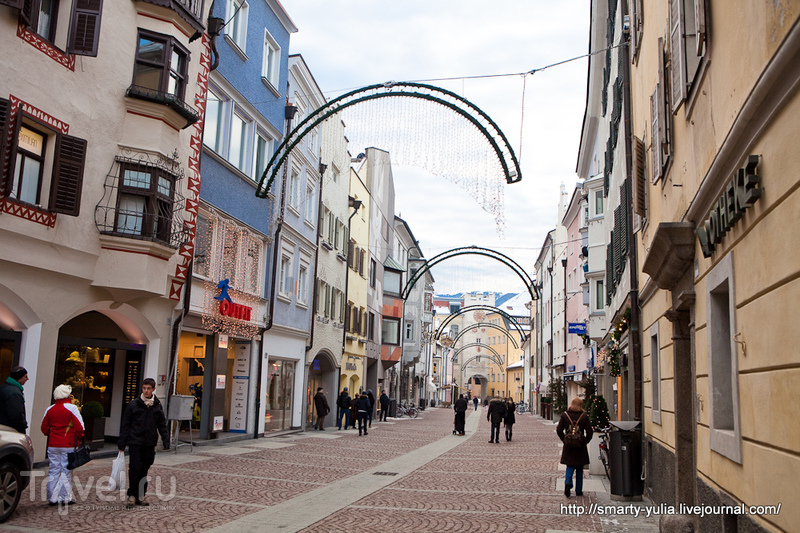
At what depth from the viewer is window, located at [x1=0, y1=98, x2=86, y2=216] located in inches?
484

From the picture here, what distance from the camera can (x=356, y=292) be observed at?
39.0 m

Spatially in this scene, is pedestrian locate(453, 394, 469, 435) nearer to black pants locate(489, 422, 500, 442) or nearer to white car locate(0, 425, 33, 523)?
black pants locate(489, 422, 500, 442)

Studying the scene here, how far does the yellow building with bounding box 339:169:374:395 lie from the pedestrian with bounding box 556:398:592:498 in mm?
23280

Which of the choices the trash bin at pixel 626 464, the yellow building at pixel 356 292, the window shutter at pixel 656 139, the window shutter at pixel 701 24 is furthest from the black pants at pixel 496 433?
the window shutter at pixel 701 24

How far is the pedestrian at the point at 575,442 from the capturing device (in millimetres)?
12625

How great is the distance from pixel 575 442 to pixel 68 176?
10495 mm

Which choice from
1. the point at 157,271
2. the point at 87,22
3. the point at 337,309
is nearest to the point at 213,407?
the point at 157,271

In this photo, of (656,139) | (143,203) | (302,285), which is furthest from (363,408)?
(656,139)

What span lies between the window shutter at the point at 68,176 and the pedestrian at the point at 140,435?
16.2ft

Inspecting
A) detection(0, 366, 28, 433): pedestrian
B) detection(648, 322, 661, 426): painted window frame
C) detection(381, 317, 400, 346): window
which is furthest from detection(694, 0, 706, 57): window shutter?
detection(381, 317, 400, 346): window

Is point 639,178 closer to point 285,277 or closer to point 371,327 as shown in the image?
point 285,277

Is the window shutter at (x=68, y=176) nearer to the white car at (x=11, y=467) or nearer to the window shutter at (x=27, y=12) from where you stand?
the window shutter at (x=27, y=12)

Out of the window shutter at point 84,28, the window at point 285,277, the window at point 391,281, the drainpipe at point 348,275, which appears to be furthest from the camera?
the window at point 391,281

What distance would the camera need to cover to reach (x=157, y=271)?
15609 millimetres
